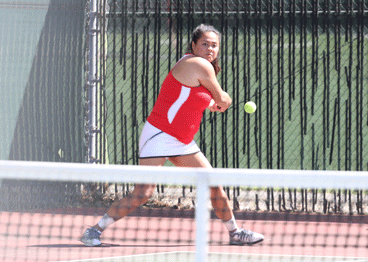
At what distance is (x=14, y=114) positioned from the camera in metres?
6.28

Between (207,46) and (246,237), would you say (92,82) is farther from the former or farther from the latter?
(246,237)

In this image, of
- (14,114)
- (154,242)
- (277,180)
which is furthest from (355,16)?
(277,180)

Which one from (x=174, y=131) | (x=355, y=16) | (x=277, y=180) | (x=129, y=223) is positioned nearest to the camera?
(x=277, y=180)

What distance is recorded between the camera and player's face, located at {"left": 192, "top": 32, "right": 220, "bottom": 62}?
4.64 meters

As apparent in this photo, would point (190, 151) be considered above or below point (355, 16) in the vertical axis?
below

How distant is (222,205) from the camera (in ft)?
15.4

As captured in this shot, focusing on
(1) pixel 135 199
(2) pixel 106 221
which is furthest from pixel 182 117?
(2) pixel 106 221

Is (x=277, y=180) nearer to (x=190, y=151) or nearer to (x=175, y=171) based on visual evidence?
(x=175, y=171)

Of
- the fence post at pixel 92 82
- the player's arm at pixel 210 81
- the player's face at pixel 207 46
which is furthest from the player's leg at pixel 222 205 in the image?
the fence post at pixel 92 82

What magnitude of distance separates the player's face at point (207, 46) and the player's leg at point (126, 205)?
33.8 inches

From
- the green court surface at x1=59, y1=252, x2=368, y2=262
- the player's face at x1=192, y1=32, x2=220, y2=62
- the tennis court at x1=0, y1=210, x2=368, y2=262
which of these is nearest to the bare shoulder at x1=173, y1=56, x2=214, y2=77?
the player's face at x1=192, y1=32, x2=220, y2=62

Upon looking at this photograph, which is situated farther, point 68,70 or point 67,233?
point 68,70

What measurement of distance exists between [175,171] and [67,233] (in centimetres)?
303

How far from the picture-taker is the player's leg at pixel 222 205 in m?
4.65
